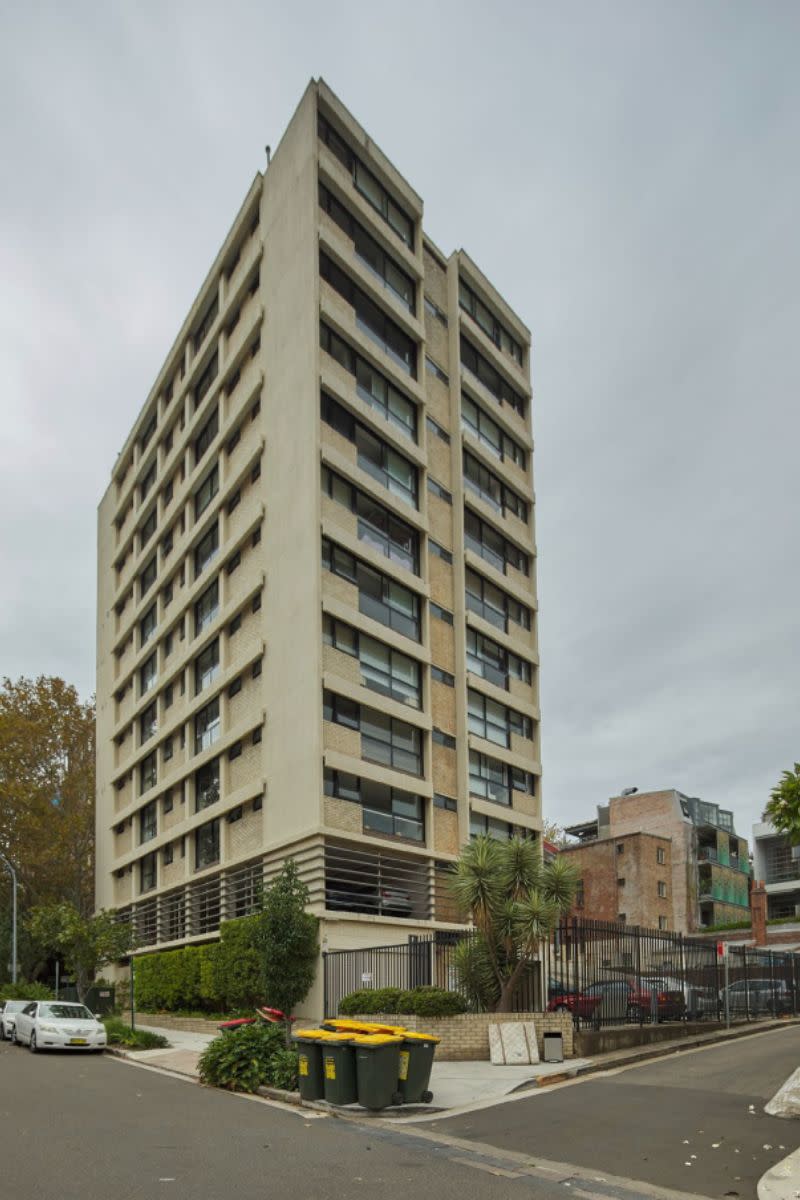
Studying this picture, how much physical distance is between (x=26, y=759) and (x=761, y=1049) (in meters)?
38.4

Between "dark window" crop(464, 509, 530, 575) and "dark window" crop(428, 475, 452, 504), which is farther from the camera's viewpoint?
"dark window" crop(464, 509, 530, 575)

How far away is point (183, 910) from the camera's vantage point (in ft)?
137

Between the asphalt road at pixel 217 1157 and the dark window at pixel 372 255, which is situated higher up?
the dark window at pixel 372 255

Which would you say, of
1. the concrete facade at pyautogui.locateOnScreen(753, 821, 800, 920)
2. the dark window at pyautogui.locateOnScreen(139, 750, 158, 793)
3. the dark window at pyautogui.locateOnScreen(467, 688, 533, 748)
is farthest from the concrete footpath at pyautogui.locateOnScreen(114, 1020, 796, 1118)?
the concrete facade at pyautogui.locateOnScreen(753, 821, 800, 920)

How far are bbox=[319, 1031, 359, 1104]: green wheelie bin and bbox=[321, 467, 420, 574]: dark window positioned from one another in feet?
64.8

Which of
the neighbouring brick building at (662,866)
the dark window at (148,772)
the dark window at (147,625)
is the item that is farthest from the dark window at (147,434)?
the neighbouring brick building at (662,866)

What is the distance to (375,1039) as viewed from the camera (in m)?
16.2

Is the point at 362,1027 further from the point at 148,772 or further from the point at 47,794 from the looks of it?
the point at 47,794

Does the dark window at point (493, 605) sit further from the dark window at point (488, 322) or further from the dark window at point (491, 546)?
the dark window at point (488, 322)

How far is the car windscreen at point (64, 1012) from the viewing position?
3038cm

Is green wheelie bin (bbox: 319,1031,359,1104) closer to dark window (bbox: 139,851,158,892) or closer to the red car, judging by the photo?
the red car

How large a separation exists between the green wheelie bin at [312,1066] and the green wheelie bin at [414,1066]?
1278 millimetres

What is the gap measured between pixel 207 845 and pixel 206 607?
8.59 m

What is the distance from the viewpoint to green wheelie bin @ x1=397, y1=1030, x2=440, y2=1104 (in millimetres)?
16562
